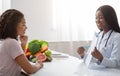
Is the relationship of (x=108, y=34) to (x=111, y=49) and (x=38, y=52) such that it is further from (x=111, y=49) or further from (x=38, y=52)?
(x=38, y=52)

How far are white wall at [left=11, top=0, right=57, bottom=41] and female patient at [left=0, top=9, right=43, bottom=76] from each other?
7.15 ft

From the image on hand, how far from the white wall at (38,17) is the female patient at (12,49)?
7.15 ft

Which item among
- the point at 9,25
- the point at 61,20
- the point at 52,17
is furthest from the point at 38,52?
the point at 52,17

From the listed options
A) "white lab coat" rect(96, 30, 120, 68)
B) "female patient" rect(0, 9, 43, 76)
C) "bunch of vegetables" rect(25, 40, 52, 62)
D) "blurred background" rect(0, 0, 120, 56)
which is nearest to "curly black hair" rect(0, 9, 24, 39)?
"female patient" rect(0, 9, 43, 76)

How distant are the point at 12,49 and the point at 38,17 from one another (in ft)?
7.86

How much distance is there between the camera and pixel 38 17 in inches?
165

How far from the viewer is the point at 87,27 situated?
13.9 ft

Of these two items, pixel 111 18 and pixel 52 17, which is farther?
pixel 52 17

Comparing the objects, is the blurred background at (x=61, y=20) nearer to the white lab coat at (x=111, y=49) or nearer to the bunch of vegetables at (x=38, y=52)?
the bunch of vegetables at (x=38, y=52)

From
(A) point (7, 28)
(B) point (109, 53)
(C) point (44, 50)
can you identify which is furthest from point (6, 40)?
(B) point (109, 53)

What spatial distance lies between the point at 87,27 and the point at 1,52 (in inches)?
99.8

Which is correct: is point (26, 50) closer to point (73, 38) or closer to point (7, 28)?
point (7, 28)

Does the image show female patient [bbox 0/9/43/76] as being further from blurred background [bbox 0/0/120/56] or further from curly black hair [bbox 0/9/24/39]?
blurred background [bbox 0/0/120/56]

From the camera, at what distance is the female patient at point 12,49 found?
182 centimetres
